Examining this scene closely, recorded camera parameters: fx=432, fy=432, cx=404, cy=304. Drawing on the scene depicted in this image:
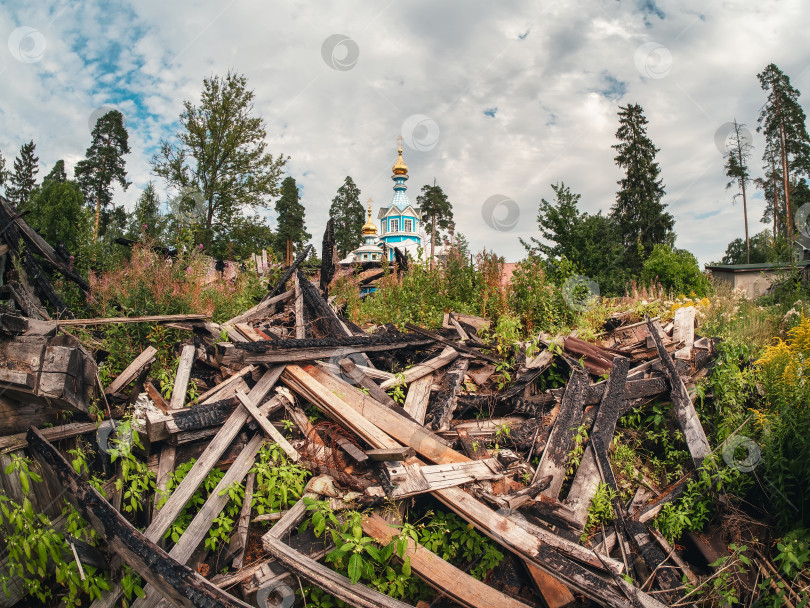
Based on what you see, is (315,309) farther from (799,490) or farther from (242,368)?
(799,490)

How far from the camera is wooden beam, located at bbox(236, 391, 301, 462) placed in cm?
353

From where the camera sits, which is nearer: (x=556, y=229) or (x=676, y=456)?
(x=676, y=456)

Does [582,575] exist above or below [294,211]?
below

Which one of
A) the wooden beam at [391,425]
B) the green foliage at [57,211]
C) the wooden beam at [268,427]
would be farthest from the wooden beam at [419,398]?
the green foliage at [57,211]

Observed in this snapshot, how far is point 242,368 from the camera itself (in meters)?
4.45

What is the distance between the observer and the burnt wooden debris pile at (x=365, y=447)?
290cm

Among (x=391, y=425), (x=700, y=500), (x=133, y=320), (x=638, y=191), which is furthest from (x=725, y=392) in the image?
(x=638, y=191)

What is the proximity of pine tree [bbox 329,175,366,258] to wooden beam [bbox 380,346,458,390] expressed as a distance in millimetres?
42872

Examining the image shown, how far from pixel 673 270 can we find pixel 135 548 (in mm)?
22096

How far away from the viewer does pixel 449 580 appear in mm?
2928

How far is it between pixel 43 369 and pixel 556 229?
14.9 meters

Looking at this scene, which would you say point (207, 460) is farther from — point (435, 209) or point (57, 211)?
point (435, 209)

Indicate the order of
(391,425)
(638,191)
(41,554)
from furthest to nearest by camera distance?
(638,191) < (391,425) < (41,554)

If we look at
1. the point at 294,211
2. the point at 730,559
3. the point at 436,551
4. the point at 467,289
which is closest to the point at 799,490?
the point at 730,559
